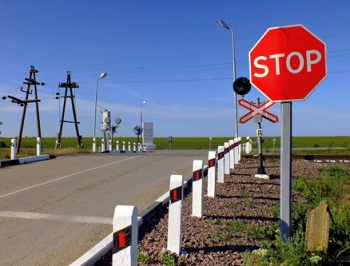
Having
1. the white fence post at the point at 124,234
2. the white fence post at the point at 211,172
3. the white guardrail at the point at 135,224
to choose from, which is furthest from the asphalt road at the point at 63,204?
the white fence post at the point at 124,234

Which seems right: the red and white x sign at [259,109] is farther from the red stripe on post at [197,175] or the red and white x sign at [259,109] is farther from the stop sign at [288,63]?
the stop sign at [288,63]

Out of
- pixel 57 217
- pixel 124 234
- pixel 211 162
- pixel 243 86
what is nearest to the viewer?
pixel 124 234

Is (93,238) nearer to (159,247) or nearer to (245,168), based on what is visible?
(159,247)

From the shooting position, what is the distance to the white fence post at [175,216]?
14.9 ft

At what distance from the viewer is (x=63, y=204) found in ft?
25.3

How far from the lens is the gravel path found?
14.7 ft

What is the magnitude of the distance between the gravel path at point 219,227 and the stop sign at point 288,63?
2013mm

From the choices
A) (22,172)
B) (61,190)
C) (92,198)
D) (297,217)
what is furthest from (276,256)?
(22,172)

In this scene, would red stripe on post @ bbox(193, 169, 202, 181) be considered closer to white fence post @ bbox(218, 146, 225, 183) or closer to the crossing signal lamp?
the crossing signal lamp

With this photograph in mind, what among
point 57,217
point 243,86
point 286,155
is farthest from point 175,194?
point 57,217

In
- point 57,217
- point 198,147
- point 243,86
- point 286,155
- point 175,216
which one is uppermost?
point 243,86

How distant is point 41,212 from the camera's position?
699 cm

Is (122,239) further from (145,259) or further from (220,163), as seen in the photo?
(220,163)

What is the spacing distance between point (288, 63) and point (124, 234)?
2.41 metres
